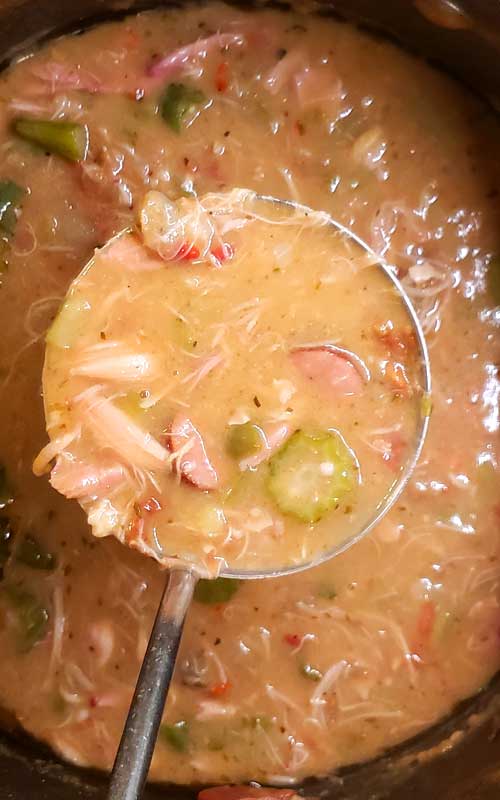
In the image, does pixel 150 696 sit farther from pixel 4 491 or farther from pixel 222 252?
pixel 222 252

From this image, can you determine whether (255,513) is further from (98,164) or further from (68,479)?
Result: (98,164)

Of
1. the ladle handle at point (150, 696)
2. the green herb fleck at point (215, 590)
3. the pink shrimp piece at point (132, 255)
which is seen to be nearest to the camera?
the ladle handle at point (150, 696)

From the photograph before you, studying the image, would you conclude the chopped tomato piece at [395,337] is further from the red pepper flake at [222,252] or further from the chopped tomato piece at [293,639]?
the chopped tomato piece at [293,639]

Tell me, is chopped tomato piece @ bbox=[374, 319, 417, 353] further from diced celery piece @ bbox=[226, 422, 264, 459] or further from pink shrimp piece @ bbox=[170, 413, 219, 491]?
pink shrimp piece @ bbox=[170, 413, 219, 491]

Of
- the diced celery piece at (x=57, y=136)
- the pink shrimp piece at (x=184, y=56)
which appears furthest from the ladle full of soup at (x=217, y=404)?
the pink shrimp piece at (x=184, y=56)

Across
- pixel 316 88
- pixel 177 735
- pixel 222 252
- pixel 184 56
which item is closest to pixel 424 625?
pixel 177 735

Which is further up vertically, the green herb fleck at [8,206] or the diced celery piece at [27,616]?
the green herb fleck at [8,206]

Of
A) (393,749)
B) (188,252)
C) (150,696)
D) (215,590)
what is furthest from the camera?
(393,749)

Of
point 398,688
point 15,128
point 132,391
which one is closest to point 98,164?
point 15,128
